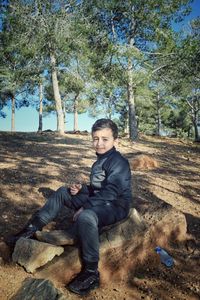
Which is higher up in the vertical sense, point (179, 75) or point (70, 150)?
point (179, 75)

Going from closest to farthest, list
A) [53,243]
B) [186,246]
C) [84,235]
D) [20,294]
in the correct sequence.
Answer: [20,294] < [84,235] < [53,243] < [186,246]

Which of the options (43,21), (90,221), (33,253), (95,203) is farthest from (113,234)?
(43,21)

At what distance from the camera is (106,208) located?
158 inches

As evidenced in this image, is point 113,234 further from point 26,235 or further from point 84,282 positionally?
point 26,235

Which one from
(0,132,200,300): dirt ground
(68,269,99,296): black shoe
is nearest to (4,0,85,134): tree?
(0,132,200,300): dirt ground

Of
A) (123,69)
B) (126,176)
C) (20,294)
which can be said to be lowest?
(20,294)

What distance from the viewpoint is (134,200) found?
6.45 meters

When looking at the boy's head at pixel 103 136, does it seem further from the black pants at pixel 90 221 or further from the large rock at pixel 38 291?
the large rock at pixel 38 291

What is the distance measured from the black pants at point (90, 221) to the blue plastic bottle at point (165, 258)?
0.87 meters

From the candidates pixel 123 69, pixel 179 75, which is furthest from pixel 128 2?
pixel 179 75

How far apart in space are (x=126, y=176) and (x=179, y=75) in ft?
57.7

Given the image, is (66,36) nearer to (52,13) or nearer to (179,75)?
(52,13)

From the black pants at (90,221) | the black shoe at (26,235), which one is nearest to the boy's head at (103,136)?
the black pants at (90,221)

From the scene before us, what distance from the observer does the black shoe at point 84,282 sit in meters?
3.49
